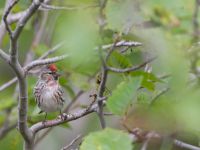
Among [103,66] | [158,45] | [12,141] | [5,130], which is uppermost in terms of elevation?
[158,45]

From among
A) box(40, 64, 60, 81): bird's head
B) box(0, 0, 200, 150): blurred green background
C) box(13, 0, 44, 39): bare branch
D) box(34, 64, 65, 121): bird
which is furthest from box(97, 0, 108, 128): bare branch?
box(40, 64, 60, 81): bird's head

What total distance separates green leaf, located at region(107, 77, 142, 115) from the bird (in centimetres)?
185

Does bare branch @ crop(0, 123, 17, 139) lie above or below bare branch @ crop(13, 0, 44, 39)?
below

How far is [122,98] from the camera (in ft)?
5.96

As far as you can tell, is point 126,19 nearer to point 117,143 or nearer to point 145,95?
point 117,143

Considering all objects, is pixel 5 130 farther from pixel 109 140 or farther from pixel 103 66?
pixel 109 140

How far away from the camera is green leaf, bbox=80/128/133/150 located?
168 cm

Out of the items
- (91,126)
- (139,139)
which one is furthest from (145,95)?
(91,126)

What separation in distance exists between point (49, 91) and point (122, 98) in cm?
206

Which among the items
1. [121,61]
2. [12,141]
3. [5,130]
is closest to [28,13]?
[121,61]

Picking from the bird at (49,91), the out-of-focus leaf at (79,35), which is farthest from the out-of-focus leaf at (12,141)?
the out-of-focus leaf at (79,35)

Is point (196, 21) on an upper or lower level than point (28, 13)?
upper

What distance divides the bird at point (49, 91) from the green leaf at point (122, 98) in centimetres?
185

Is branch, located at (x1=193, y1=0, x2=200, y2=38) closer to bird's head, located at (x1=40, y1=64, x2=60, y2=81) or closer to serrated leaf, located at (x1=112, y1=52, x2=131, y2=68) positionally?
serrated leaf, located at (x1=112, y1=52, x2=131, y2=68)
